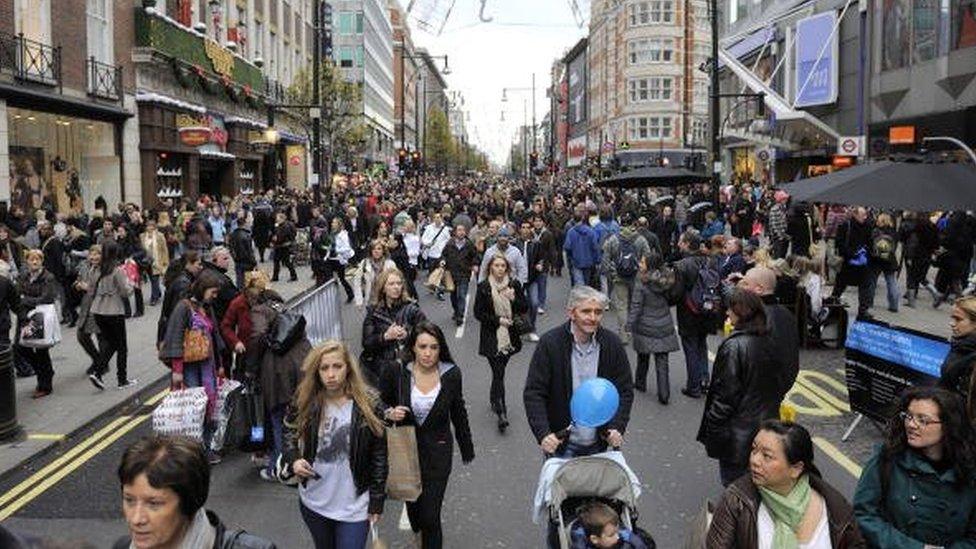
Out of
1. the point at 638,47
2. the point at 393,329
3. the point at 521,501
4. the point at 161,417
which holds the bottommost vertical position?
the point at 521,501

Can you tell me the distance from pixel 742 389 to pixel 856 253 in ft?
32.6

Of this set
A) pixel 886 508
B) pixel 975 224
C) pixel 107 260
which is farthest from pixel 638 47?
pixel 886 508

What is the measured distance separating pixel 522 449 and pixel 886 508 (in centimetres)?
450

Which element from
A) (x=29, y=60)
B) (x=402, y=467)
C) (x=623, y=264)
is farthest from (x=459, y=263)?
(x=29, y=60)

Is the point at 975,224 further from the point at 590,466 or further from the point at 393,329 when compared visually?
the point at 590,466

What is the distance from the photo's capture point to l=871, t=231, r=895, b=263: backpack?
1452 centimetres

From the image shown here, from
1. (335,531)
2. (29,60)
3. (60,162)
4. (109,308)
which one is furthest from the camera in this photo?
(60,162)

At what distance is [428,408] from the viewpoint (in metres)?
5.22

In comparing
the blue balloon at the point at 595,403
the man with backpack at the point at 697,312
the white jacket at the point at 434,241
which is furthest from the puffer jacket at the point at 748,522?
the white jacket at the point at 434,241

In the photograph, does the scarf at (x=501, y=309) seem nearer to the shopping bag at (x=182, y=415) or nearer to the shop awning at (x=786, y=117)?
the shopping bag at (x=182, y=415)

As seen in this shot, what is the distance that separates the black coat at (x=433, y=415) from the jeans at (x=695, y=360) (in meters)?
5.19

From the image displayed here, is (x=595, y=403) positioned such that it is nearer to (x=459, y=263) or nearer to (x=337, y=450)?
(x=337, y=450)

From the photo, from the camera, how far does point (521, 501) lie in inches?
273

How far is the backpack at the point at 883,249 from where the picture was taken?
47.6ft
